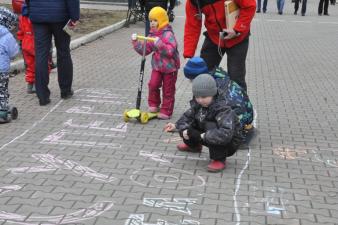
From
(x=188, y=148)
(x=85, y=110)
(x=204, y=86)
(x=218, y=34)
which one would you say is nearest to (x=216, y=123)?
(x=204, y=86)

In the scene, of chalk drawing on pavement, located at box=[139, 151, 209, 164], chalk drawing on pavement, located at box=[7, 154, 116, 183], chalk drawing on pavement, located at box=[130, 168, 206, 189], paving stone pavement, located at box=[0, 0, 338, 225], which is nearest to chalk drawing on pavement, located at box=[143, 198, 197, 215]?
paving stone pavement, located at box=[0, 0, 338, 225]

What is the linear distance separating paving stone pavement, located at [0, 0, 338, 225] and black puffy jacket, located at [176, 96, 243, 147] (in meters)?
0.31

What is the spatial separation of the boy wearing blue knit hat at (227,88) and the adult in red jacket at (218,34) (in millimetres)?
429

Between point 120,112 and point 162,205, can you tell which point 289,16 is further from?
point 162,205

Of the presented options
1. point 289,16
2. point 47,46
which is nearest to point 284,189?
point 47,46

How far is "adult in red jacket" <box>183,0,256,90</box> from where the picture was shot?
18.1 feet

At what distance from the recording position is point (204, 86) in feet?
15.4

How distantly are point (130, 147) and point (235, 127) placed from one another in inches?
46.0

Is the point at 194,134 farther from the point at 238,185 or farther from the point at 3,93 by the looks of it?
the point at 3,93

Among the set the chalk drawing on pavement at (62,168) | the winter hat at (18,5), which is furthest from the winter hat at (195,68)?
the winter hat at (18,5)

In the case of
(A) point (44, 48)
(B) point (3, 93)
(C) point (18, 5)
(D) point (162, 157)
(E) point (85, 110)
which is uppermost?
(C) point (18, 5)

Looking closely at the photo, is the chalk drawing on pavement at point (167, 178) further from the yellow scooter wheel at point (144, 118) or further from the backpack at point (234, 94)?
the yellow scooter wheel at point (144, 118)

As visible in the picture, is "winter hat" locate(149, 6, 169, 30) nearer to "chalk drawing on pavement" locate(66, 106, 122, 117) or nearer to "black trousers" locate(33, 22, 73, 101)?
"chalk drawing on pavement" locate(66, 106, 122, 117)

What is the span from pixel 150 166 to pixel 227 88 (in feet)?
3.26
